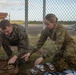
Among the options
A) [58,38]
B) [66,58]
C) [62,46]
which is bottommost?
[66,58]

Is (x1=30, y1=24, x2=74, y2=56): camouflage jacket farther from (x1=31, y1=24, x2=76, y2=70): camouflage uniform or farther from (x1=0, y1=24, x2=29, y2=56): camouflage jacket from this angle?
(x1=0, y1=24, x2=29, y2=56): camouflage jacket

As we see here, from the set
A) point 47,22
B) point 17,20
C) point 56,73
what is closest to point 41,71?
point 56,73

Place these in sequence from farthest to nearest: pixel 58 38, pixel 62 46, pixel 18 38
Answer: pixel 18 38, pixel 62 46, pixel 58 38

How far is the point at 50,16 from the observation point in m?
5.28

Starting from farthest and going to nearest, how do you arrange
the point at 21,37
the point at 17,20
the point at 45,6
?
1. the point at 17,20
2. the point at 45,6
3. the point at 21,37

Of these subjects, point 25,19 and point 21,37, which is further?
point 25,19

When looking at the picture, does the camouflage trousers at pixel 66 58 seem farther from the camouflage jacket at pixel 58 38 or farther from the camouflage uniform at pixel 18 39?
the camouflage uniform at pixel 18 39

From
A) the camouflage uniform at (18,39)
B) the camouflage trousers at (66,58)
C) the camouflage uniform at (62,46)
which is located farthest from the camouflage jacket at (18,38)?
the camouflage trousers at (66,58)

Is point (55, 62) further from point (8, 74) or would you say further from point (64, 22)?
point (64, 22)

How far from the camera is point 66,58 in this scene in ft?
19.1

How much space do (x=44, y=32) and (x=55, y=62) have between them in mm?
736

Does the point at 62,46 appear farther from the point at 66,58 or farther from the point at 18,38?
the point at 18,38

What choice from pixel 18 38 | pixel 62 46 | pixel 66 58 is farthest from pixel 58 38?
pixel 18 38

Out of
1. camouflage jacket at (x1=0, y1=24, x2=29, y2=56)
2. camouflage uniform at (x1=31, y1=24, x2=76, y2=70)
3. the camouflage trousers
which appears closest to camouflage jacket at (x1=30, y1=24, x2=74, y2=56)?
camouflage uniform at (x1=31, y1=24, x2=76, y2=70)
